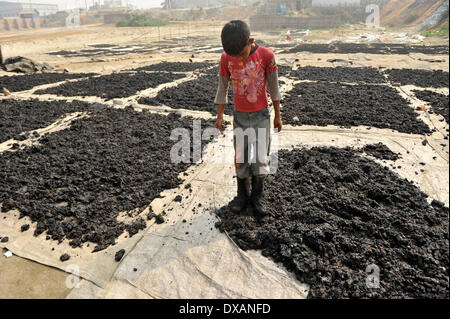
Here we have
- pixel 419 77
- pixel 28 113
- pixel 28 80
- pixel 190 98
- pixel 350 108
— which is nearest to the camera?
pixel 350 108

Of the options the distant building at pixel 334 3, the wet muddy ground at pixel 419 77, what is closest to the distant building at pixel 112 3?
the distant building at pixel 334 3

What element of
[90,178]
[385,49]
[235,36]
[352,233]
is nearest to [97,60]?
[90,178]

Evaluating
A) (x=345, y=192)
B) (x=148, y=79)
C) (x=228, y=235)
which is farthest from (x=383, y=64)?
(x=228, y=235)

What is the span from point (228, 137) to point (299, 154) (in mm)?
1681

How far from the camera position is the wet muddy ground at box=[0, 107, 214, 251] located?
138 inches

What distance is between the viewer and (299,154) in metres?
4.96

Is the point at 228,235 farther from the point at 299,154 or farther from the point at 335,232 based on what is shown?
the point at 299,154

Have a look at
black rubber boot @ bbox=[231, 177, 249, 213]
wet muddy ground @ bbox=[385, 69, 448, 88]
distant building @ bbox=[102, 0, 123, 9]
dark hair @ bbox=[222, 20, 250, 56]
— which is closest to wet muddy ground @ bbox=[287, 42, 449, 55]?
wet muddy ground @ bbox=[385, 69, 448, 88]

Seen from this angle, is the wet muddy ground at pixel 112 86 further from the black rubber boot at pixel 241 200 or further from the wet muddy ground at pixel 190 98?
the black rubber boot at pixel 241 200

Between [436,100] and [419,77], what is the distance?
391 cm

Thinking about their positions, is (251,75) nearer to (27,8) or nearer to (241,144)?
(241,144)

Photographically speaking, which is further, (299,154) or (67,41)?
(67,41)

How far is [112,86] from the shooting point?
34.4 ft

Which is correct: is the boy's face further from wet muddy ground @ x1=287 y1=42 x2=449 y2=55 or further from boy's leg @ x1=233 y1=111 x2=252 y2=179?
wet muddy ground @ x1=287 y1=42 x2=449 y2=55
